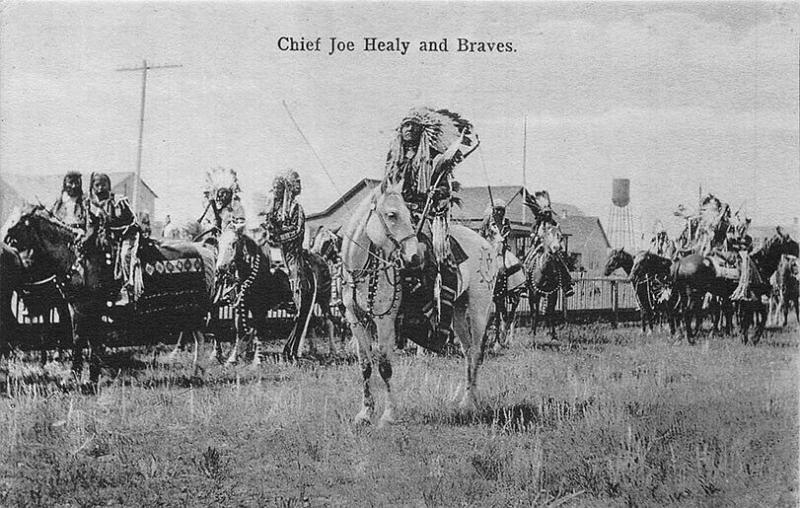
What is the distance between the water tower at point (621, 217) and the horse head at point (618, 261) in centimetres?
29

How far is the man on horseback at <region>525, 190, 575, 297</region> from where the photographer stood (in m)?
6.33

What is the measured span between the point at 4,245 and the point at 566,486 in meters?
4.67

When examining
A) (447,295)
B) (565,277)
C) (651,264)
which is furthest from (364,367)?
(651,264)

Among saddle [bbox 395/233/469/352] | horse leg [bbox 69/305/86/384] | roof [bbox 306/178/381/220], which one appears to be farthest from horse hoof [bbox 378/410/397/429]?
horse leg [bbox 69/305/86/384]

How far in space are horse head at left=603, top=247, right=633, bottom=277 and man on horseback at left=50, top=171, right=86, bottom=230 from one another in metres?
5.40

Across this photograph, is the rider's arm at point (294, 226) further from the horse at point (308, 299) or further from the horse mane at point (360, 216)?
the horse mane at point (360, 216)

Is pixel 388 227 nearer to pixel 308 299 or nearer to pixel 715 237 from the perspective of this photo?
pixel 308 299

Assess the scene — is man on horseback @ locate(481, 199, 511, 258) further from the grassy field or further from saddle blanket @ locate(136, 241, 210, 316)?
saddle blanket @ locate(136, 241, 210, 316)

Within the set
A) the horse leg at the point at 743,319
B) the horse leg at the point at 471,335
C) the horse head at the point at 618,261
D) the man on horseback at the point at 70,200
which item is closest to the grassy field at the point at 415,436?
the horse leg at the point at 471,335

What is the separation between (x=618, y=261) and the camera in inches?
323

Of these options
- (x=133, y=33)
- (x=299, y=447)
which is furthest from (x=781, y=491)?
(x=133, y=33)

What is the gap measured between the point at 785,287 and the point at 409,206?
11.7 feet

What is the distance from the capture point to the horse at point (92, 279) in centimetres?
566

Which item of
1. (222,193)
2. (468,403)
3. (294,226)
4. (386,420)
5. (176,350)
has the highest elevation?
(222,193)
